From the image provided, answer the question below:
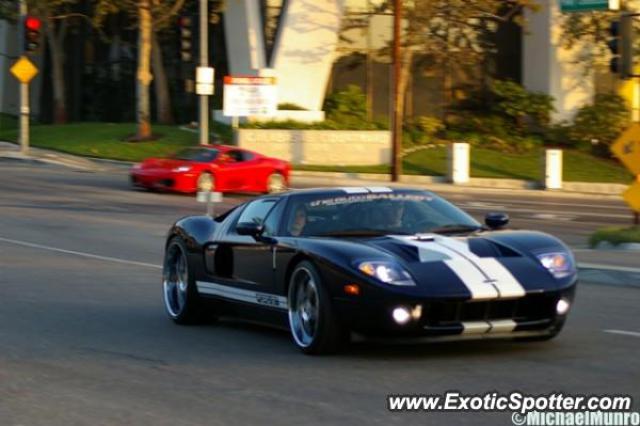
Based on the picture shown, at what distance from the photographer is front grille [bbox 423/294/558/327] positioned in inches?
337

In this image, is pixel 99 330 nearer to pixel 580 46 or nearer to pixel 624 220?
pixel 624 220

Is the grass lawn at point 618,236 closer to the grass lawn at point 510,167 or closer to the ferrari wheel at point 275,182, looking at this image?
the ferrari wheel at point 275,182

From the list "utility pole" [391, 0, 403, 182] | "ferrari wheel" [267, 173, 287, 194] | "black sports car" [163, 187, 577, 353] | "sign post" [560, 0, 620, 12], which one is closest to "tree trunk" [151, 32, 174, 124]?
"utility pole" [391, 0, 403, 182]

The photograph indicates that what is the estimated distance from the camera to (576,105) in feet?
158

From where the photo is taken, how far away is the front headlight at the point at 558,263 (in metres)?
8.96

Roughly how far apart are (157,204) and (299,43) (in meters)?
20.6

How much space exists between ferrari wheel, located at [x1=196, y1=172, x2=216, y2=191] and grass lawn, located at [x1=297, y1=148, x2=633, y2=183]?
12476 mm

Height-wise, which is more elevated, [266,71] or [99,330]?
[266,71]

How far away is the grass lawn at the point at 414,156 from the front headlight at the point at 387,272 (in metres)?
32.8

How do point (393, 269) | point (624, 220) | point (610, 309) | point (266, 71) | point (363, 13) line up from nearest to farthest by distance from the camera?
1. point (393, 269)
2. point (610, 309)
3. point (624, 220)
4. point (266, 71)
5. point (363, 13)

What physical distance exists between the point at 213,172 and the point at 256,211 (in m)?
19.9

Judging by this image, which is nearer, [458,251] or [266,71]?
[458,251]

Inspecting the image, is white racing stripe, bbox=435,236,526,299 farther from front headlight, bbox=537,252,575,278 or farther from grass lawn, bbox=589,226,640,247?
grass lawn, bbox=589,226,640,247

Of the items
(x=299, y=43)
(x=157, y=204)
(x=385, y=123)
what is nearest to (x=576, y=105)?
(x=385, y=123)
